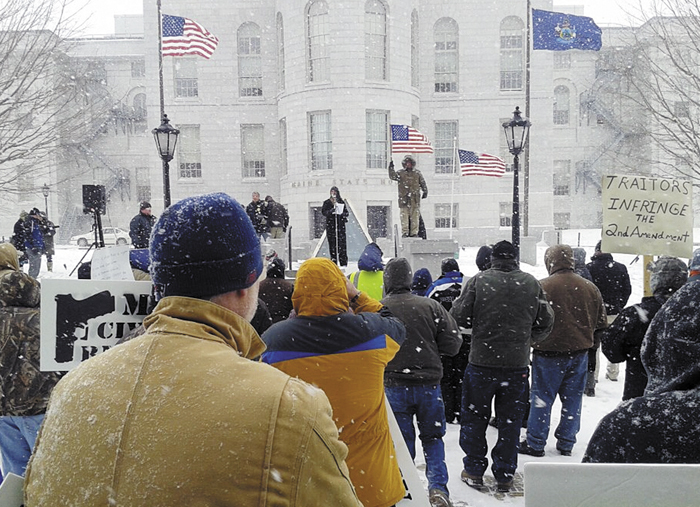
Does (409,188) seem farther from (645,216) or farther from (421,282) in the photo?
(645,216)

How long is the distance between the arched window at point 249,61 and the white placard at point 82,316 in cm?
2855

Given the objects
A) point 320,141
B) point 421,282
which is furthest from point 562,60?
point 421,282

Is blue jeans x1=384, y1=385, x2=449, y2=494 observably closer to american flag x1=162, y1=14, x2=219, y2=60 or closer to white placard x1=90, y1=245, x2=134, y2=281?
white placard x1=90, y1=245, x2=134, y2=281

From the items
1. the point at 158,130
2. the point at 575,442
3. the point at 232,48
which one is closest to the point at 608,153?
the point at 232,48

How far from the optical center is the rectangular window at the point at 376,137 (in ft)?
87.9

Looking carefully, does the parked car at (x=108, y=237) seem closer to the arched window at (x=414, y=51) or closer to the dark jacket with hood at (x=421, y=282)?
the arched window at (x=414, y=51)

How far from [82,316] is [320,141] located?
24.7 m

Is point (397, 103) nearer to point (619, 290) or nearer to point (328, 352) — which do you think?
point (619, 290)

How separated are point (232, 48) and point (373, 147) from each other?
9.59 m

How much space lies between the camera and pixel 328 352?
9.68 feet

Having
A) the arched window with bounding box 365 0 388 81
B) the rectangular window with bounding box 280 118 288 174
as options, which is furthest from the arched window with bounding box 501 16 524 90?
the rectangular window with bounding box 280 118 288 174

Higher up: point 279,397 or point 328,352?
point 279,397

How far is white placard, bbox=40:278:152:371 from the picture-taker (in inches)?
115

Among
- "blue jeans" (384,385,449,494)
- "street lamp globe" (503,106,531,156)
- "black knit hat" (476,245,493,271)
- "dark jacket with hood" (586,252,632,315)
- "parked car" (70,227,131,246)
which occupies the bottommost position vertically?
"parked car" (70,227,131,246)
